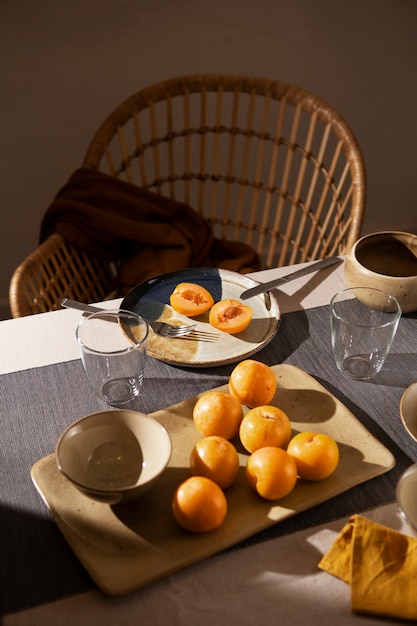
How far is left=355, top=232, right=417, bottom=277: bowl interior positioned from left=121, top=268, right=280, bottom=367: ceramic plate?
6.9 inches

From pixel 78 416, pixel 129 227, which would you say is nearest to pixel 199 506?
pixel 78 416

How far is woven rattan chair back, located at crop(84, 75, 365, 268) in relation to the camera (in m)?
1.54

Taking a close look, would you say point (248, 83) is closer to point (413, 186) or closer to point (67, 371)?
point (67, 371)

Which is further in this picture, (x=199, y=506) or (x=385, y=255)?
(x=385, y=255)

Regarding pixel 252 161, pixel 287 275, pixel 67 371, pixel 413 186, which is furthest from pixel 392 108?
pixel 67 371

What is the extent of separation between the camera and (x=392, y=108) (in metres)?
2.37

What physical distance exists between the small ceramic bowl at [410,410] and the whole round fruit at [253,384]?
16cm

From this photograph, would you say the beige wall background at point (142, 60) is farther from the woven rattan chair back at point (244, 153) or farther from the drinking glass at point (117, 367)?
the drinking glass at point (117, 367)

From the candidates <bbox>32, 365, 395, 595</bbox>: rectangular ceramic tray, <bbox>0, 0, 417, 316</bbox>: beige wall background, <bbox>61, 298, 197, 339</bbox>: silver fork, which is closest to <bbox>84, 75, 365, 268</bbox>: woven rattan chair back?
<bbox>0, 0, 417, 316</bbox>: beige wall background

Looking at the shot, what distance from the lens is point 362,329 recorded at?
3.16ft

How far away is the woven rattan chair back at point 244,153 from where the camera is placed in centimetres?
154

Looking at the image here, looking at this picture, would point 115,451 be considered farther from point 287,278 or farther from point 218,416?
point 287,278

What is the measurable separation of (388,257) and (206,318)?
32cm

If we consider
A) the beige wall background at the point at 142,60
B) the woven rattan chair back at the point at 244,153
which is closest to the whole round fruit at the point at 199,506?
the woven rattan chair back at the point at 244,153
